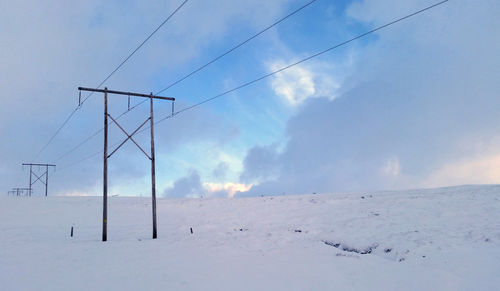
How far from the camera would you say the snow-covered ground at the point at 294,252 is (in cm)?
1041

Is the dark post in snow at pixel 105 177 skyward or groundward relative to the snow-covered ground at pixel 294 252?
skyward

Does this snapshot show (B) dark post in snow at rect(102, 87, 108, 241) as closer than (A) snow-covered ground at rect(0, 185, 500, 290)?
No

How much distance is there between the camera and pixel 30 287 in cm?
1026

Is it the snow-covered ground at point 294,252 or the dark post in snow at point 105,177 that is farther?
the dark post in snow at point 105,177

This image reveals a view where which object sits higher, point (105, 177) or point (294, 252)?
point (105, 177)

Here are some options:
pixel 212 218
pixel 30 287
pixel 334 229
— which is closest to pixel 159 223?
pixel 212 218

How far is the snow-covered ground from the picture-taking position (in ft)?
34.2

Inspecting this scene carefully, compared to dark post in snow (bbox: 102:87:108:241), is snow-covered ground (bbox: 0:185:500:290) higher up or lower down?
lower down

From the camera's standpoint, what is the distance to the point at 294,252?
48.2 feet

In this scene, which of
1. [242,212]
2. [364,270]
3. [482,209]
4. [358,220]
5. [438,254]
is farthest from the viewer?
[242,212]

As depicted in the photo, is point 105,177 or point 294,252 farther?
point 105,177

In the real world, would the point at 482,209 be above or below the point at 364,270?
above

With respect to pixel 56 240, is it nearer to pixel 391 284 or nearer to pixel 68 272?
pixel 68 272

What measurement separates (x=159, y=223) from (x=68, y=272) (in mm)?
17362
